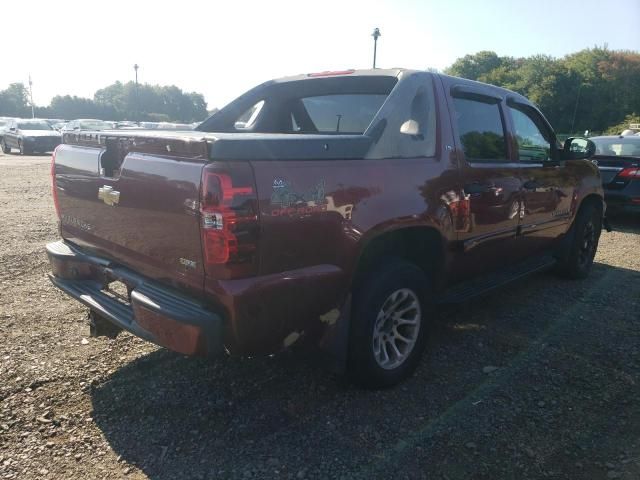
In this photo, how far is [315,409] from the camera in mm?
2992

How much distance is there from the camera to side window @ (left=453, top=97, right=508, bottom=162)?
3645 mm

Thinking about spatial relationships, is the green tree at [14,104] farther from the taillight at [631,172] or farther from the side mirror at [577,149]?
the side mirror at [577,149]

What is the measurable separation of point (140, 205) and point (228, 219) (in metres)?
0.68

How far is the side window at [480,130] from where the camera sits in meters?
3.64

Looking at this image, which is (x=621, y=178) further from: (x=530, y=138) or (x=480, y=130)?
(x=480, y=130)

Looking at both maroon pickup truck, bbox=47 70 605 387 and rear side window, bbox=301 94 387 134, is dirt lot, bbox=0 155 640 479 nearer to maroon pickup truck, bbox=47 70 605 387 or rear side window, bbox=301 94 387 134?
maroon pickup truck, bbox=47 70 605 387

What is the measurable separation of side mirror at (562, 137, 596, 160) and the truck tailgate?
13.1ft

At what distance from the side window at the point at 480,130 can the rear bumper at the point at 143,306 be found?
2.20m

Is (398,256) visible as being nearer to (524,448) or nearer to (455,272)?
(455,272)

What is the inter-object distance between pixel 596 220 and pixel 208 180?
16.7 ft

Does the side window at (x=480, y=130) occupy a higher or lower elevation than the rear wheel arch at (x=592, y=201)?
higher

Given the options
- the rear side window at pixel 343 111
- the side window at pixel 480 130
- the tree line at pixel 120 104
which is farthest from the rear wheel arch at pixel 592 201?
the tree line at pixel 120 104

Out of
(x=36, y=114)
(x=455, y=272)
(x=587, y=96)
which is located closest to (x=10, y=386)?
(x=455, y=272)

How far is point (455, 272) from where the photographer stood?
3.65 meters
